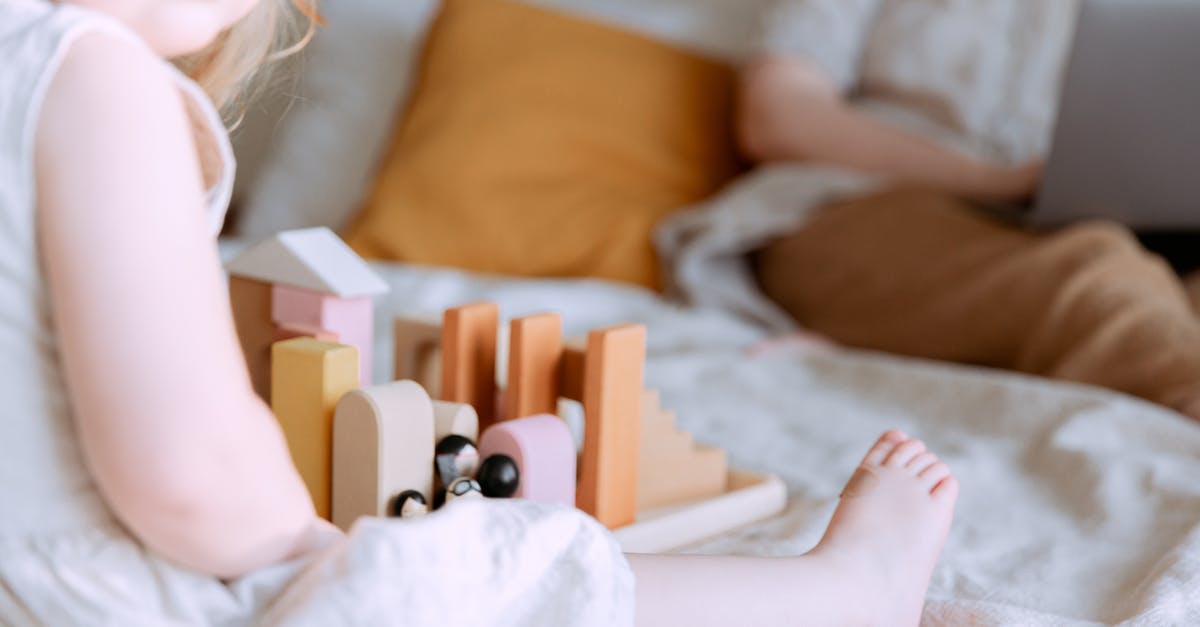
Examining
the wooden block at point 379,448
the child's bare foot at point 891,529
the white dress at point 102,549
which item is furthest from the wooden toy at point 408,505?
the child's bare foot at point 891,529

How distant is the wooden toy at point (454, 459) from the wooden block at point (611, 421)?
87 millimetres

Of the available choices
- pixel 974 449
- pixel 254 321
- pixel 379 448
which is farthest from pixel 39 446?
pixel 974 449

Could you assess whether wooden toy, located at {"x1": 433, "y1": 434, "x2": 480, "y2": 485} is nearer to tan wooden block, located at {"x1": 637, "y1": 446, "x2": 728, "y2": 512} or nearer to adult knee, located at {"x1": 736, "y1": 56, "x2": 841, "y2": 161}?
tan wooden block, located at {"x1": 637, "y1": 446, "x2": 728, "y2": 512}

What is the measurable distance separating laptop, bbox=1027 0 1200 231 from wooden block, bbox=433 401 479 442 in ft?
3.00

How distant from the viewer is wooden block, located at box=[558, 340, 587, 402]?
0.78 meters

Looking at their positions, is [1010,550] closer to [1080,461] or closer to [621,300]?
[1080,461]

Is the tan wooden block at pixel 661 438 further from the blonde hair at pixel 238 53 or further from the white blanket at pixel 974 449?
the blonde hair at pixel 238 53

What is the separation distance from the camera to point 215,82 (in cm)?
67

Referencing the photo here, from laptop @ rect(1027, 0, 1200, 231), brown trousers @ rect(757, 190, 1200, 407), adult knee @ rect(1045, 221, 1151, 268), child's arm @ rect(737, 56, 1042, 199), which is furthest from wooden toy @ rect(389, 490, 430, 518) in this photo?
child's arm @ rect(737, 56, 1042, 199)

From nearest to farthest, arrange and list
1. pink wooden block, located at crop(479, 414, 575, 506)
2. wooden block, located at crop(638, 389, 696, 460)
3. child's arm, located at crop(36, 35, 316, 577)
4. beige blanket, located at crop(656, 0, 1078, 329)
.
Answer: child's arm, located at crop(36, 35, 316, 577) < pink wooden block, located at crop(479, 414, 575, 506) < wooden block, located at crop(638, 389, 696, 460) < beige blanket, located at crop(656, 0, 1078, 329)

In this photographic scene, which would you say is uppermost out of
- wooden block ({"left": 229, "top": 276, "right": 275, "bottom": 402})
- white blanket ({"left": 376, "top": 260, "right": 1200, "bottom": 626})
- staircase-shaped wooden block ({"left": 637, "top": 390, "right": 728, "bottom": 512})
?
wooden block ({"left": 229, "top": 276, "right": 275, "bottom": 402})

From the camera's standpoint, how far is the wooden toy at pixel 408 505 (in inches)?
25.3

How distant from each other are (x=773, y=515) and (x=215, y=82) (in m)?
0.47

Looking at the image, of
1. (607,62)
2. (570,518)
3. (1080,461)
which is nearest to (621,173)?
(607,62)
